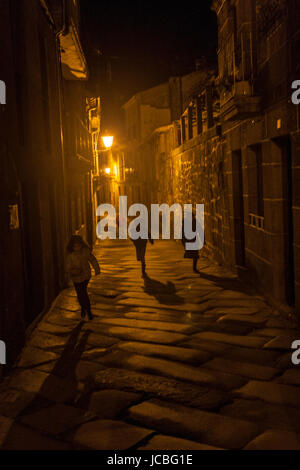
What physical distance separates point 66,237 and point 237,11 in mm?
5930

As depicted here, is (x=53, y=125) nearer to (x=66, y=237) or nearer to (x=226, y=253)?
(x=66, y=237)

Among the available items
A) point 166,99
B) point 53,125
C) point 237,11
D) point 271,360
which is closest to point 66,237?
point 53,125

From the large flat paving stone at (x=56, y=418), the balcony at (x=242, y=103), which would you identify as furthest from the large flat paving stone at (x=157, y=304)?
the large flat paving stone at (x=56, y=418)

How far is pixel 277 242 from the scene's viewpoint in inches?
316

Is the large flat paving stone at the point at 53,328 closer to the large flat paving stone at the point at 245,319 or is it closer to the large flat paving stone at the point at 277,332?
the large flat paving stone at the point at 245,319

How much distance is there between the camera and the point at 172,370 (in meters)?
5.65

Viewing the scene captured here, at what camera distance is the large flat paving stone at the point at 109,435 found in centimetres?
409

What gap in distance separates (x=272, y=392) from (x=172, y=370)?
3.83 ft

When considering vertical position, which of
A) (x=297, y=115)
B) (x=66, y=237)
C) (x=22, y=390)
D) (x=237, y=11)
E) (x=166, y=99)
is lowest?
(x=22, y=390)

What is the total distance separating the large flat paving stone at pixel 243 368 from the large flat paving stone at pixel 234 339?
0.67 metres

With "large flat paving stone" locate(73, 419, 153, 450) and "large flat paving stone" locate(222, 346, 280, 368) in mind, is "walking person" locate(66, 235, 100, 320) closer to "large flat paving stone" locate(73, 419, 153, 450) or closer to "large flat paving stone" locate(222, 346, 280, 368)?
"large flat paving stone" locate(222, 346, 280, 368)

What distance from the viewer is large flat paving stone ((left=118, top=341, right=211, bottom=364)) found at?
603 cm

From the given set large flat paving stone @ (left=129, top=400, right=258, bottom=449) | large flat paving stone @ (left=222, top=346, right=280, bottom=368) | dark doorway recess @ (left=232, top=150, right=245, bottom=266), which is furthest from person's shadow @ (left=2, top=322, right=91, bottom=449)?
dark doorway recess @ (left=232, top=150, right=245, bottom=266)

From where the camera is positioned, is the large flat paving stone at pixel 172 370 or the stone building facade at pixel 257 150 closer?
the large flat paving stone at pixel 172 370
